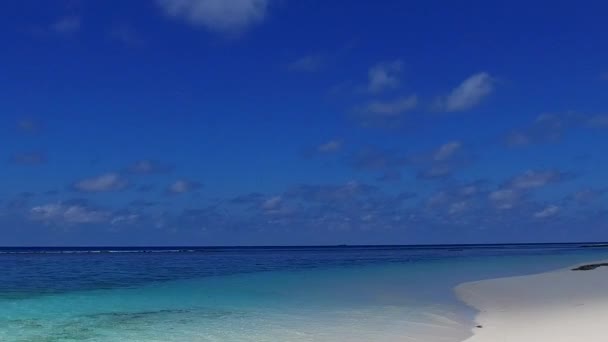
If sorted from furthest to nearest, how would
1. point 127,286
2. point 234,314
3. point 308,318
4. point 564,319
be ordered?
point 127,286 < point 234,314 < point 308,318 < point 564,319

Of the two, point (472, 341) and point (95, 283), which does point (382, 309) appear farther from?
point (95, 283)

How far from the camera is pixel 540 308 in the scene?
17.2 metres

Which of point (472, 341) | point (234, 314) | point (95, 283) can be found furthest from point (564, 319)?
point (95, 283)

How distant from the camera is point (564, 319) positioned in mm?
14305

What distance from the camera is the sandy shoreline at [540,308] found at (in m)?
12.2

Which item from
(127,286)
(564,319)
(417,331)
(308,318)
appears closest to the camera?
(417,331)

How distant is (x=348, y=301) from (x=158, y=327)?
7235 mm

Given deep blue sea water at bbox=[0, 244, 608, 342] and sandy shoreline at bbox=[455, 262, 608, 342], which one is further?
deep blue sea water at bbox=[0, 244, 608, 342]

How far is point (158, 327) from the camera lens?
1466cm

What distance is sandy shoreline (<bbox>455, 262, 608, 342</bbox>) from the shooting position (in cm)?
1216

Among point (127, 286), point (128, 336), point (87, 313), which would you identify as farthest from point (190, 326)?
point (127, 286)

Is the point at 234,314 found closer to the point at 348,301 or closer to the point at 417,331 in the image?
the point at 348,301

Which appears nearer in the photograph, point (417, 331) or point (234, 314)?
point (417, 331)

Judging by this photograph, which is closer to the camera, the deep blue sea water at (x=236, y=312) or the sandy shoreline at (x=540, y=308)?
the sandy shoreline at (x=540, y=308)
